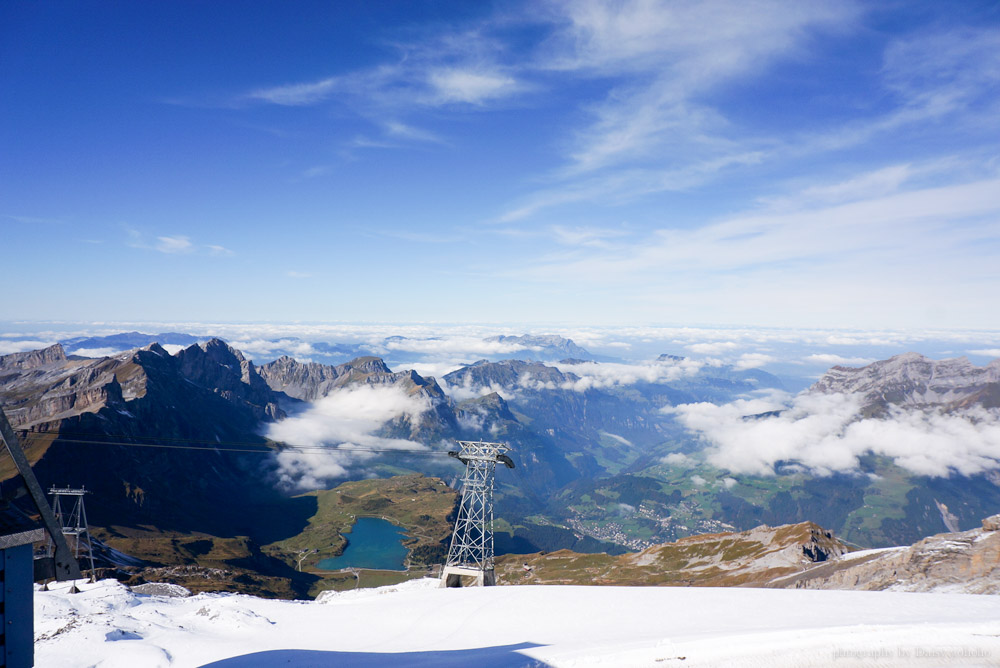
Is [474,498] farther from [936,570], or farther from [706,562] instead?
[706,562]

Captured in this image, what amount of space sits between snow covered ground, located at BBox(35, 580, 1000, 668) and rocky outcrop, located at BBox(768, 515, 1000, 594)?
3362cm

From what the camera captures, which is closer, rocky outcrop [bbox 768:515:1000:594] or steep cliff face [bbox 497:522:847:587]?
rocky outcrop [bbox 768:515:1000:594]

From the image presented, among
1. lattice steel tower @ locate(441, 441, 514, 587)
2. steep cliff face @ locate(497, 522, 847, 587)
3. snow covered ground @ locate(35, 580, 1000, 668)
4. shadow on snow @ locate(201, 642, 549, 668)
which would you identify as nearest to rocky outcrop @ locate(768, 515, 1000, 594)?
steep cliff face @ locate(497, 522, 847, 587)

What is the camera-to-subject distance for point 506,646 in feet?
Result: 62.7

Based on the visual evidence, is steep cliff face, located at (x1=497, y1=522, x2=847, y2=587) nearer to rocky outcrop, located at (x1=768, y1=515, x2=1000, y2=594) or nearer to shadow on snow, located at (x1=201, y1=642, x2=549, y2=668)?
rocky outcrop, located at (x1=768, y1=515, x2=1000, y2=594)

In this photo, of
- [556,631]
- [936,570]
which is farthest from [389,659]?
[936,570]

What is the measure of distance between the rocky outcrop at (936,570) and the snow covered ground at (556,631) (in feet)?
110

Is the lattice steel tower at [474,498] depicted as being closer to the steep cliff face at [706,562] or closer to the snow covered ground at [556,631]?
the snow covered ground at [556,631]

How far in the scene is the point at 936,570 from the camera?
5453 cm

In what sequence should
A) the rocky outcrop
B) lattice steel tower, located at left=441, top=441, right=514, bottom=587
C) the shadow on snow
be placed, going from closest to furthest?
the shadow on snow < the rocky outcrop < lattice steel tower, located at left=441, top=441, right=514, bottom=587

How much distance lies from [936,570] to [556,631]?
61102 mm

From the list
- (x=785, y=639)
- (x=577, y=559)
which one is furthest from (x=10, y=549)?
(x=577, y=559)

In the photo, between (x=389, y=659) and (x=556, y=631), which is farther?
(x=556, y=631)

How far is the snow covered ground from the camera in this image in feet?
46.0
